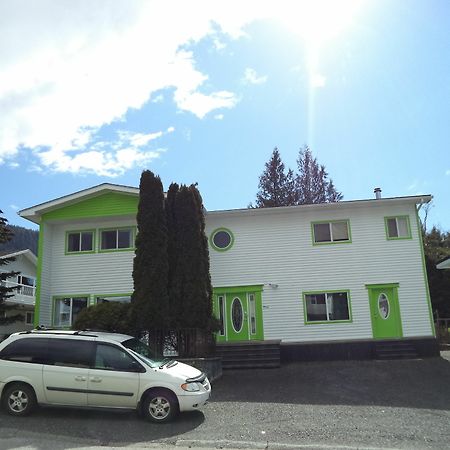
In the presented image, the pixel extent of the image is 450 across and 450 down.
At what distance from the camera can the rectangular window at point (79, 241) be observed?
19.6 meters

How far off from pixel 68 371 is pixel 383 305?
12.7 metres

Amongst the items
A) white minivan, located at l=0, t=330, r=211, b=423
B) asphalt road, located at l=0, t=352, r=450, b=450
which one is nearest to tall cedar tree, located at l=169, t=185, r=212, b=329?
asphalt road, located at l=0, t=352, r=450, b=450

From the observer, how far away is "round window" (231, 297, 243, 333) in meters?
18.5

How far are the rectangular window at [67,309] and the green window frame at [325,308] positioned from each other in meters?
8.77

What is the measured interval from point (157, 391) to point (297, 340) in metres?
10.2

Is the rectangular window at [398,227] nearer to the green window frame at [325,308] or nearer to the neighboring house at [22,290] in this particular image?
the green window frame at [325,308]

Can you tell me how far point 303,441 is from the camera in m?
7.63

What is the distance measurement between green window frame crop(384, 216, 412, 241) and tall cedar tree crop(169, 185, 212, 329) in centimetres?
728

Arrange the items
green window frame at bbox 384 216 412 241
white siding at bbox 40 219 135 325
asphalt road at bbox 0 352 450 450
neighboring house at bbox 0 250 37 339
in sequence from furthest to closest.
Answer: neighboring house at bbox 0 250 37 339 → white siding at bbox 40 219 135 325 → green window frame at bbox 384 216 412 241 → asphalt road at bbox 0 352 450 450

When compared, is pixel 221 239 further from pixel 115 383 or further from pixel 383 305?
pixel 115 383

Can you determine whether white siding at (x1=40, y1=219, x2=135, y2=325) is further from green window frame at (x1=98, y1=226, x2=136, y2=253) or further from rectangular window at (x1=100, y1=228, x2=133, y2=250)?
rectangular window at (x1=100, y1=228, x2=133, y2=250)

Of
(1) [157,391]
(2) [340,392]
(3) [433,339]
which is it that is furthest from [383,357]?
(1) [157,391]

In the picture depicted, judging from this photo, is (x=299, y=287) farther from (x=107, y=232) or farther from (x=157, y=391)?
(x=157, y=391)

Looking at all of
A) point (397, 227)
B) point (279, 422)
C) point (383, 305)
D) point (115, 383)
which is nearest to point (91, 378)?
point (115, 383)
